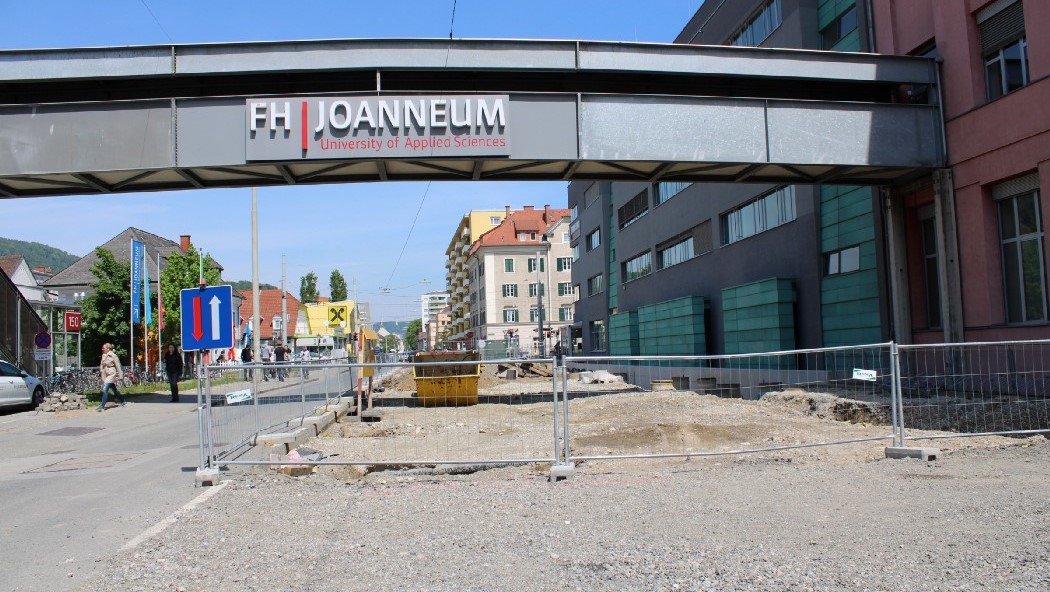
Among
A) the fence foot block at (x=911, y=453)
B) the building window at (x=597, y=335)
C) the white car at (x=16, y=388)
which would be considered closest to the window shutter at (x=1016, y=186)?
the fence foot block at (x=911, y=453)

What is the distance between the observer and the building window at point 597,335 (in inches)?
1860

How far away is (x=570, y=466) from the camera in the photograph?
854cm

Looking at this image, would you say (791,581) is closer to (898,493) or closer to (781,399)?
(898,493)

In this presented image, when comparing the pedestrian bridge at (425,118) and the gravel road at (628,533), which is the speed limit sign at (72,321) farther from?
the gravel road at (628,533)

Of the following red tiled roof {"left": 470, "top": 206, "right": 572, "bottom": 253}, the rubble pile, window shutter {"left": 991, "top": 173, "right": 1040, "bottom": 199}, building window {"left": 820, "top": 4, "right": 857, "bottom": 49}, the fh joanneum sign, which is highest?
red tiled roof {"left": 470, "top": 206, "right": 572, "bottom": 253}

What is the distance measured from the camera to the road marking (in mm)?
5938

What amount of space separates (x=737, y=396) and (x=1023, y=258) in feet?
25.7

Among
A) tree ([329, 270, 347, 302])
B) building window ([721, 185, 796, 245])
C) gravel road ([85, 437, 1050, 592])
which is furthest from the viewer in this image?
tree ([329, 270, 347, 302])

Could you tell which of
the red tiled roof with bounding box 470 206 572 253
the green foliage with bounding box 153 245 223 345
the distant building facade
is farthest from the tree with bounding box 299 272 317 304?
the green foliage with bounding box 153 245 223 345

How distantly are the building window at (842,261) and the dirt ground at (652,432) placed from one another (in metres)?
9.14

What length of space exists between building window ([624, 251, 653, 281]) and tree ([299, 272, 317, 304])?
100 m

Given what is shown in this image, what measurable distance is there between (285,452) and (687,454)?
537 cm

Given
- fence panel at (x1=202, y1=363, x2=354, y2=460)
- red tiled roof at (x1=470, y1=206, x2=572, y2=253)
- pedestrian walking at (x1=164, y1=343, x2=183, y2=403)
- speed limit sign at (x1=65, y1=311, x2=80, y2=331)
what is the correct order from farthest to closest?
1. red tiled roof at (x1=470, y1=206, x2=572, y2=253)
2. speed limit sign at (x1=65, y1=311, x2=80, y2=331)
3. pedestrian walking at (x1=164, y1=343, x2=183, y2=403)
4. fence panel at (x1=202, y1=363, x2=354, y2=460)

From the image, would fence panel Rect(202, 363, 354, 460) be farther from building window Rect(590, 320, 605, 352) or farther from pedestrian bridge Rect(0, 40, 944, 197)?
building window Rect(590, 320, 605, 352)
